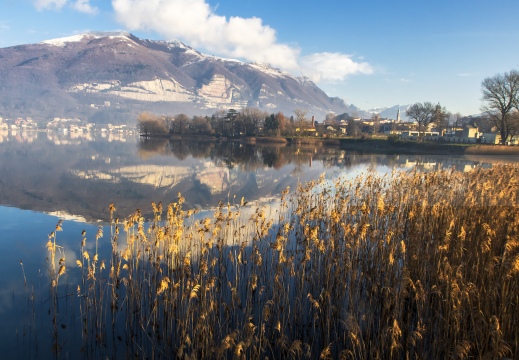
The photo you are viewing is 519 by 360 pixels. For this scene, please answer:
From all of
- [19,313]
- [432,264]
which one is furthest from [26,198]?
[432,264]

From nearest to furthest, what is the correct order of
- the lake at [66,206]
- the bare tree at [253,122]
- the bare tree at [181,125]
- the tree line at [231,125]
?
the lake at [66,206] < the tree line at [231,125] < the bare tree at [253,122] < the bare tree at [181,125]

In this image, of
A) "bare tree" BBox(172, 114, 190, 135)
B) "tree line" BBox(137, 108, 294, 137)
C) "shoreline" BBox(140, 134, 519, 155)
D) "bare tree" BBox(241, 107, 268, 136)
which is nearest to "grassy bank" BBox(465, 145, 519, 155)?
"shoreline" BBox(140, 134, 519, 155)

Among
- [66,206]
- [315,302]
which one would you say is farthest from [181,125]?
[315,302]

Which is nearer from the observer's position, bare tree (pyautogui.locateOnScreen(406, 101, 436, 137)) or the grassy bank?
the grassy bank

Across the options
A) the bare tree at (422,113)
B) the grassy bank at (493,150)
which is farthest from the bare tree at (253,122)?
the grassy bank at (493,150)

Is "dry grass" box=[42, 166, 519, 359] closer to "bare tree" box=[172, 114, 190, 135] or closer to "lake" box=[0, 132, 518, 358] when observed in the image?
"lake" box=[0, 132, 518, 358]

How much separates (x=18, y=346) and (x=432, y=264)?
9.55 metres

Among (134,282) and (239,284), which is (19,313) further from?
(239,284)

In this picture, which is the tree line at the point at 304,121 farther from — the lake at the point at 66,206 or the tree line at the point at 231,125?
the lake at the point at 66,206

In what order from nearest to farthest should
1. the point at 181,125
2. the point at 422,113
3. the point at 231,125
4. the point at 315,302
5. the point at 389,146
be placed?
1. the point at 315,302
2. the point at 389,146
3. the point at 422,113
4. the point at 231,125
5. the point at 181,125

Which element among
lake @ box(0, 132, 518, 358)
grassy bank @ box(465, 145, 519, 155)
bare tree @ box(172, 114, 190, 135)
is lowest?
lake @ box(0, 132, 518, 358)

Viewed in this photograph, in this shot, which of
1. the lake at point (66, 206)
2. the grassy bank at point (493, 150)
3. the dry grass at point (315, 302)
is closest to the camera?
the dry grass at point (315, 302)

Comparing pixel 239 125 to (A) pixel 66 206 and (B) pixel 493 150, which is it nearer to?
(B) pixel 493 150

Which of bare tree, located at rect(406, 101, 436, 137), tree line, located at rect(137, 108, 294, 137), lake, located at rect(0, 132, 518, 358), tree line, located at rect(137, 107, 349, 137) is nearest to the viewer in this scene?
lake, located at rect(0, 132, 518, 358)
